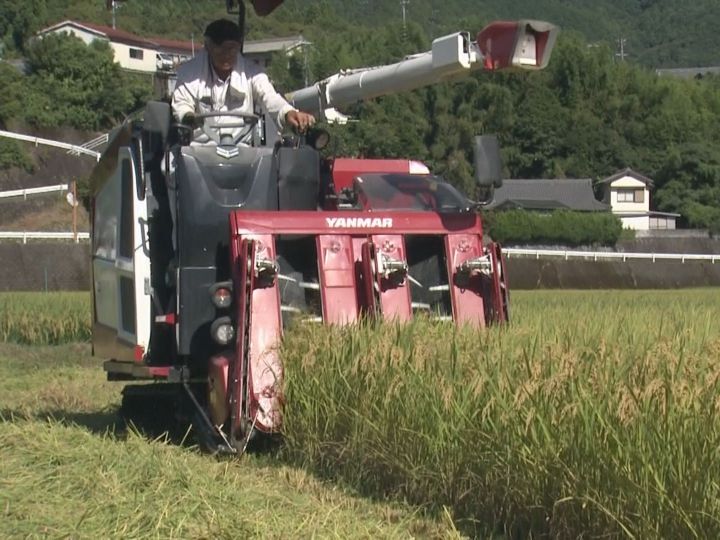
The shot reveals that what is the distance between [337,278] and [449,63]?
181 centimetres

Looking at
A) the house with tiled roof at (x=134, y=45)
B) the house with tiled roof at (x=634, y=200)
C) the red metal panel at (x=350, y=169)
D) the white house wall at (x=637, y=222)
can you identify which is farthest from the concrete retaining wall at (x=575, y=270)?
the house with tiled roof at (x=134, y=45)

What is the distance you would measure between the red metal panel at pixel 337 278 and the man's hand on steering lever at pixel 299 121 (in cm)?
79

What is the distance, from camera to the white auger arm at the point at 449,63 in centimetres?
791

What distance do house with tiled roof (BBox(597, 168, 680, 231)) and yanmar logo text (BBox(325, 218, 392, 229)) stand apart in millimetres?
59184

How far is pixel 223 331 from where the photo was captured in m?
7.64

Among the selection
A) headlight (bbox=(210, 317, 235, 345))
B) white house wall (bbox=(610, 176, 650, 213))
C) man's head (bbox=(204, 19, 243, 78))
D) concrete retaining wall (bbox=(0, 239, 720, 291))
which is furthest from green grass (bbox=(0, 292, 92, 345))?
white house wall (bbox=(610, 176, 650, 213))

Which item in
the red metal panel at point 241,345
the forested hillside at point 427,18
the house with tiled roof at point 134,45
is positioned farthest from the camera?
the forested hillside at point 427,18

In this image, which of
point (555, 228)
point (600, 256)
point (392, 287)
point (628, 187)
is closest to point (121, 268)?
point (392, 287)

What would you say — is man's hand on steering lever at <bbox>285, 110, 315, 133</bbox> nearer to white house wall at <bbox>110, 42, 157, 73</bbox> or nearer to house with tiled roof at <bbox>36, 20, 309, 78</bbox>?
house with tiled roof at <bbox>36, 20, 309, 78</bbox>

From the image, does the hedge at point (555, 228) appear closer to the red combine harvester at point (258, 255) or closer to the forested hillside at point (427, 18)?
the forested hillside at point (427, 18)

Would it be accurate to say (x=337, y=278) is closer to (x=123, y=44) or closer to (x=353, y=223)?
(x=353, y=223)

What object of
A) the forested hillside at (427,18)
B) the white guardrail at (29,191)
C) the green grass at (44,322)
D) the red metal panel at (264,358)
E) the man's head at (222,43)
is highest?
the forested hillside at (427,18)

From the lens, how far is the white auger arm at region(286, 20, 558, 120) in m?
7.91

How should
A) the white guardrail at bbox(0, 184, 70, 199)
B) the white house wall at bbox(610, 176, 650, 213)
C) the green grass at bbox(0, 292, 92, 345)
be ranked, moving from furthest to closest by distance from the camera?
1. the white house wall at bbox(610, 176, 650, 213)
2. the white guardrail at bbox(0, 184, 70, 199)
3. the green grass at bbox(0, 292, 92, 345)
